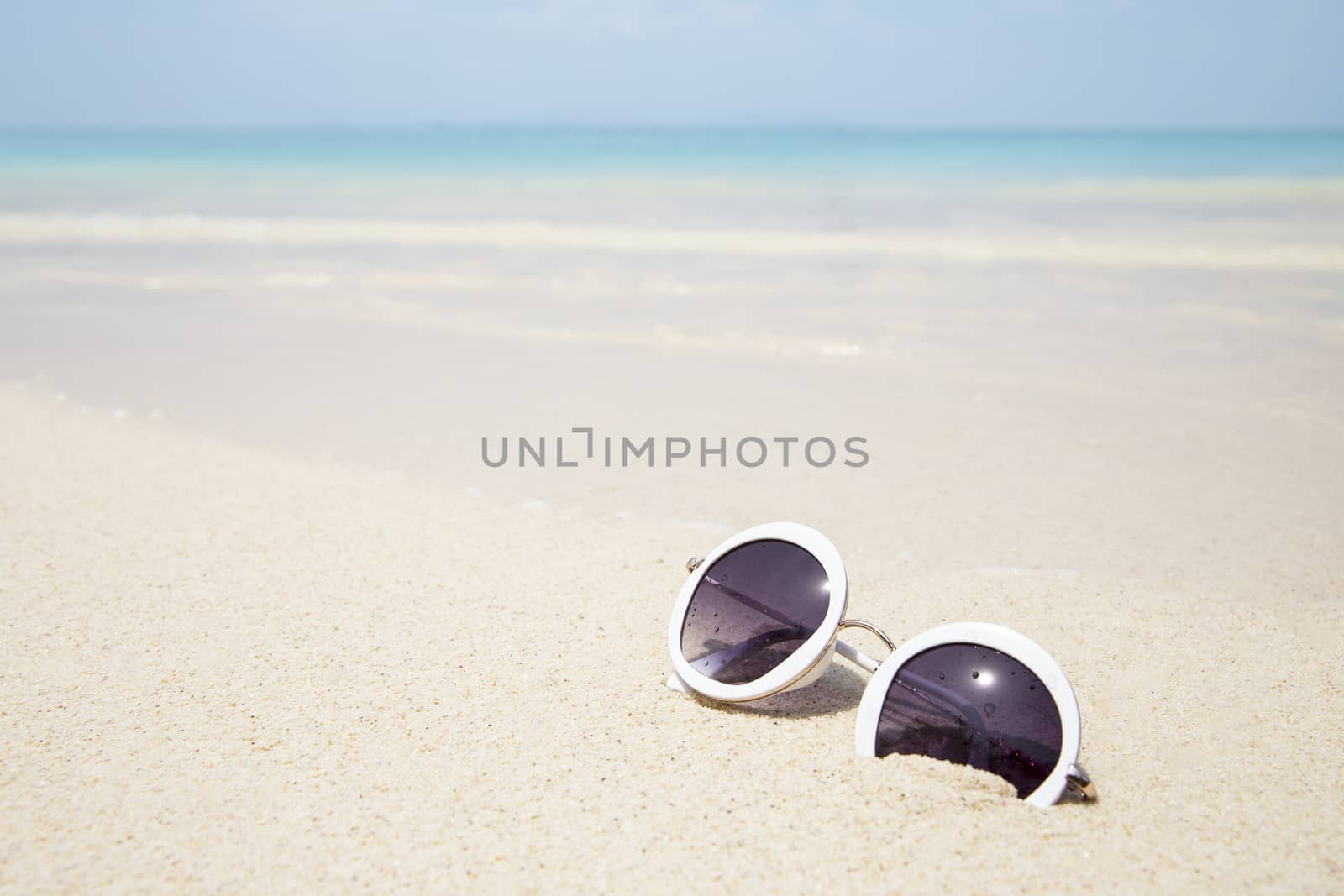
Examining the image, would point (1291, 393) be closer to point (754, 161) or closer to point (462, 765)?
point (462, 765)

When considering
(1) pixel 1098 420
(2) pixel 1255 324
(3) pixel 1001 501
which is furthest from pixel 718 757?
(2) pixel 1255 324

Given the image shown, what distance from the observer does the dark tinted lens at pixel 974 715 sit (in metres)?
1.94

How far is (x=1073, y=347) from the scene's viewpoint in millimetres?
6820

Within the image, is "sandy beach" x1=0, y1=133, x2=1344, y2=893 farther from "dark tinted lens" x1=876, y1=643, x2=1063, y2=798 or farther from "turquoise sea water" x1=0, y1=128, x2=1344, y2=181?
"turquoise sea water" x1=0, y1=128, x2=1344, y2=181

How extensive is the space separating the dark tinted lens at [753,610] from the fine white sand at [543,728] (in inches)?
5.8

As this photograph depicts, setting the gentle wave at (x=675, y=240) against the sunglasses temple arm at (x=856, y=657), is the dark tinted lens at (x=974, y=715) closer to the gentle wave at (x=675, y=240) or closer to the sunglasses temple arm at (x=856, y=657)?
the sunglasses temple arm at (x=856, y=657)

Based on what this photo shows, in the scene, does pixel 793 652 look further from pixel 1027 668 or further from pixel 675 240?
pixel 675 240

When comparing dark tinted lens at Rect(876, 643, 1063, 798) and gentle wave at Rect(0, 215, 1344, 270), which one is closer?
dark tinted lens at Rect(876, 643, 1063, 798)

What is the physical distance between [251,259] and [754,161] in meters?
24.0

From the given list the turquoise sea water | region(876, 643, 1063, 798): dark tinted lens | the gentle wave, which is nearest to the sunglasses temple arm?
region(876, 643, 1063, 798): dark tinted lens

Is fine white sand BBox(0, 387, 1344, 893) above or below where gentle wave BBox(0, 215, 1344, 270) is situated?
below

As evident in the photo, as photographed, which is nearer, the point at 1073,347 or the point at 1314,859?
the point at 1314,859

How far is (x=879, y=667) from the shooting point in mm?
2123

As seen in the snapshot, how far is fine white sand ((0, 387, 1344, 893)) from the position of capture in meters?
1.82
